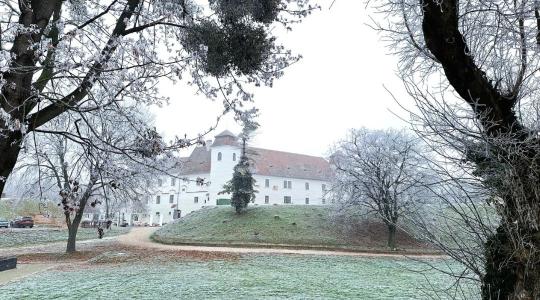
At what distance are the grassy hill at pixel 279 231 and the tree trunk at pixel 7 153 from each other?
2008cm

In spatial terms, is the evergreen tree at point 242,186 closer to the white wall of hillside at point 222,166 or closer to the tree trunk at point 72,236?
the tree trunk at point 72,236

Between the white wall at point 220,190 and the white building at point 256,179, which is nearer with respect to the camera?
the white wall at point 220,190

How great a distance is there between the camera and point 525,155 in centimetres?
271

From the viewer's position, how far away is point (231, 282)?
10.5m

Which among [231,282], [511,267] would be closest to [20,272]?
[231,282]

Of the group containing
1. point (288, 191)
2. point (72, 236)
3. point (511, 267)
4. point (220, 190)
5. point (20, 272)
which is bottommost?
point (20, 272)

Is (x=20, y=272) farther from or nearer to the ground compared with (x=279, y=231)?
nearer to the ground

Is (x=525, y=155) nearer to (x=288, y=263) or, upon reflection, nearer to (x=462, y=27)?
(x=462, y=27)

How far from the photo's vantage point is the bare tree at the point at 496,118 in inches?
105

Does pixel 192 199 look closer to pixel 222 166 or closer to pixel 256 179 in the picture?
pixel 222 166

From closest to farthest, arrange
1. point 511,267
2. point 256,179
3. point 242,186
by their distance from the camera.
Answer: point 511,267 → point 242,186 → point 256,179

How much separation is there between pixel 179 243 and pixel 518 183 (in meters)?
24.0

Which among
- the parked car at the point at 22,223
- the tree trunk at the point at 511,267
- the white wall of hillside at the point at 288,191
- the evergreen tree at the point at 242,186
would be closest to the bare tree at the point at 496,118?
the tree trunk at the point at 511,267

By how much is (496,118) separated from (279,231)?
2366 centimetres
